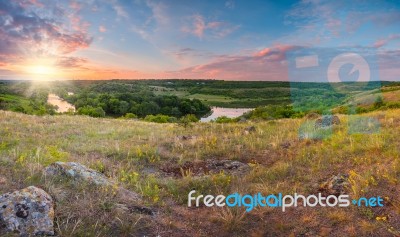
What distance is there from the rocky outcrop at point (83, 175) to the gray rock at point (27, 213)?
1413mm

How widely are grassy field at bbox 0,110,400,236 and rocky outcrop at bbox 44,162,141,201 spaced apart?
0.85ft

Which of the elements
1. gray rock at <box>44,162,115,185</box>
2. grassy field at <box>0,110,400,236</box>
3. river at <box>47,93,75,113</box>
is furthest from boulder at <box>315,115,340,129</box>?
river at <box>47,93,75,113</box>

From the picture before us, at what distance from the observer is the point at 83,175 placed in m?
7.37

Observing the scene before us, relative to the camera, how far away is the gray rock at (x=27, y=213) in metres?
5.14

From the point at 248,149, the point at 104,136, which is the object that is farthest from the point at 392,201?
the point at 104,136

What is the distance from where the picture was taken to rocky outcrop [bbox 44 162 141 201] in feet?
23.4

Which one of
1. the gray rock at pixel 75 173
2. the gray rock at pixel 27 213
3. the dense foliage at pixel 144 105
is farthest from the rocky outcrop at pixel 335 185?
the dense foliage at pixel 144 105

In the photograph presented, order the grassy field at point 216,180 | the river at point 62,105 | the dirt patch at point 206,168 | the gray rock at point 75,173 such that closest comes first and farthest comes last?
the grassy field at point 216,180 < the gray rock at point 75,173 < the dirt patch at point 206,168 < the river at point 62,105

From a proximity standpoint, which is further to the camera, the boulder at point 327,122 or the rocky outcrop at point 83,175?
the boulder at point 327,122

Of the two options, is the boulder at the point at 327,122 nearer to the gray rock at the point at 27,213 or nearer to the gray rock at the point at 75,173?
the gray rock at the point at 75,173

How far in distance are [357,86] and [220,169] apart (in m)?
83.7

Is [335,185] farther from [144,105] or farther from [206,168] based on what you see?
[144,105]

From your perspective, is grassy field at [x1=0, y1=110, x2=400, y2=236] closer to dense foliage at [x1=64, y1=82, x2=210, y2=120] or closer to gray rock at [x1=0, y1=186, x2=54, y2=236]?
gray rock at [x1=0, y1=186, x2=54, y2=236]

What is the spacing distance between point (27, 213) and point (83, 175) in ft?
6.59
